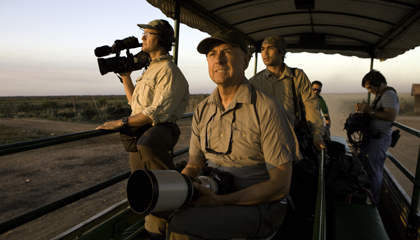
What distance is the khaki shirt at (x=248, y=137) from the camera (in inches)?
69.9

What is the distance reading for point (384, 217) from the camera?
434 cm

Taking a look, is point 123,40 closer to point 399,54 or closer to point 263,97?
point 263,97

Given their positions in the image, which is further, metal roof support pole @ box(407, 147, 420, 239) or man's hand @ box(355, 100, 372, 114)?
man's hand @ box(355, 100, 372, 114)

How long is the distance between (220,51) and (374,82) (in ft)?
11.2

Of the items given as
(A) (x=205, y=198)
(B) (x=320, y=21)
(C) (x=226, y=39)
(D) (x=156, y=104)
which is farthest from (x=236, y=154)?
(B) (x=320, y=21)

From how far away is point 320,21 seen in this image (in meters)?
5.48

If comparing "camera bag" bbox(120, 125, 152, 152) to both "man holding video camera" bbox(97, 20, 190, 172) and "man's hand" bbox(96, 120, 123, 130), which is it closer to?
"man holding video camera" bbox(97, 20, 190, 172)

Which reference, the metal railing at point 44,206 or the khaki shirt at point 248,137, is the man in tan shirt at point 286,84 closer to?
the khaki shirt at point 248,137

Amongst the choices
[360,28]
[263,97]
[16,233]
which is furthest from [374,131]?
[16,233]

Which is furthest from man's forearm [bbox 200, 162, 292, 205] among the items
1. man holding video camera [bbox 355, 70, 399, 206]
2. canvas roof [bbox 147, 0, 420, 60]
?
man holding video camera [bbox 355, 70, 399, 206]

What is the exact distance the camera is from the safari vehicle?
2.23m

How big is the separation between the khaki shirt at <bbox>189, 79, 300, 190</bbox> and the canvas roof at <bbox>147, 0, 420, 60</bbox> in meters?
2.05

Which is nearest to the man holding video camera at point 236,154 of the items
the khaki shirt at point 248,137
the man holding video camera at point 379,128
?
the khaki shirt at point 248,137

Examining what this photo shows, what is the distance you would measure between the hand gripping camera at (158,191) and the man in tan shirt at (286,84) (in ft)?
7.33
